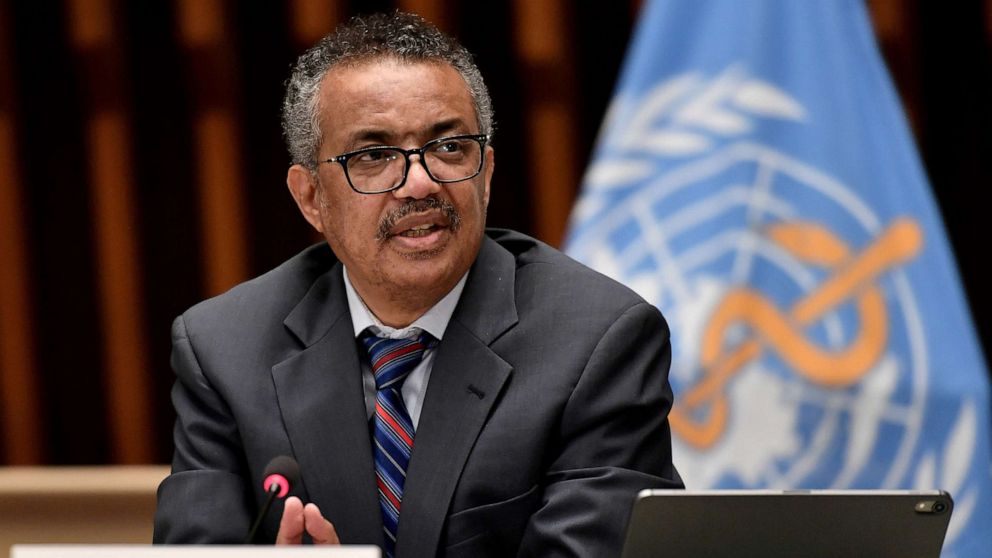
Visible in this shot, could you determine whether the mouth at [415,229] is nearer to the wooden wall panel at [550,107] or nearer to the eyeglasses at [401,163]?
the eyeglasses at [401,163]

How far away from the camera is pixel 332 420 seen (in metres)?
2.03

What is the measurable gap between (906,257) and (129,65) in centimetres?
246

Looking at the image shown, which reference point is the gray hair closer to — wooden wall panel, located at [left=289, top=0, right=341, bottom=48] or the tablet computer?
the tablet computer

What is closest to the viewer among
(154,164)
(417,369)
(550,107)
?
(417,369)

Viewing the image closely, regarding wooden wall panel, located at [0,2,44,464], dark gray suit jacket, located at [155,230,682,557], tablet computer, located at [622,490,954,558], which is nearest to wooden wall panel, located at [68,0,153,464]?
wooden wall panel, located at [0,2,44,464]

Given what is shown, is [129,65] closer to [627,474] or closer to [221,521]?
[221,521]

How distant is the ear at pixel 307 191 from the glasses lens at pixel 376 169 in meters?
0.16

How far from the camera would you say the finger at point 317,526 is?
176 cm

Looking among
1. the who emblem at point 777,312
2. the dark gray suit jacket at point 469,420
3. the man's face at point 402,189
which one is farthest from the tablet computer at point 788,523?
the who emblem at point 777,312

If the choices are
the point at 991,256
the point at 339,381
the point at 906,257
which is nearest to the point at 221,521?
the point at 339,381

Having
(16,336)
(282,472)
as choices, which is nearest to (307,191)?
(282,472)

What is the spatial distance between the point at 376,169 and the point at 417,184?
82mm

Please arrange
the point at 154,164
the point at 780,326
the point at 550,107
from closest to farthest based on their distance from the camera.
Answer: the point at 780,326 < the point at 550,107 < the point at 154,164

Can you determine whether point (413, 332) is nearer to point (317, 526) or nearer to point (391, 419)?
point (391, 419)
